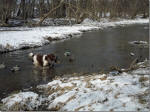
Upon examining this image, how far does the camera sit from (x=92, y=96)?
666cm

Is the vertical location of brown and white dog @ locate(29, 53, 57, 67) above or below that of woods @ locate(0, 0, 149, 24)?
below

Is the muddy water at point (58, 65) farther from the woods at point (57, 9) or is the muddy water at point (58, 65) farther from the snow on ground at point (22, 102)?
the woods at point (57, 9)

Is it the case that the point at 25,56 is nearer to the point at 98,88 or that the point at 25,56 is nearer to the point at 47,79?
the point at 47,79

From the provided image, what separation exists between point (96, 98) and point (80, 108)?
57 cm

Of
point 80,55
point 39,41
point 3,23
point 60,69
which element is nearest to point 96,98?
point 60,69

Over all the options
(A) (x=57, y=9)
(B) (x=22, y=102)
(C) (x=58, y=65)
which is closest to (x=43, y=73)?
(C) (x=58, y=65)

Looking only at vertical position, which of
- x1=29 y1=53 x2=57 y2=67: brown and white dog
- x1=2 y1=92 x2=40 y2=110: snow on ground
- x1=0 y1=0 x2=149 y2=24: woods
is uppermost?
x1=0 y1=0 x2=149 y2=24: woods

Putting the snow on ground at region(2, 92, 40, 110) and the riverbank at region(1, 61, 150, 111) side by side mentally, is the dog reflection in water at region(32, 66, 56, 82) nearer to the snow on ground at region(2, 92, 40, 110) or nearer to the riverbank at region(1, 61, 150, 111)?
the riverbank at region(1, 61, 150, 111)

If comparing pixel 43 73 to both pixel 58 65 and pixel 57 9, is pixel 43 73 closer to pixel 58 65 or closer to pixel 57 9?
pixel 58 65

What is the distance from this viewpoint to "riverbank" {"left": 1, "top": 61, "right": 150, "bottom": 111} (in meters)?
5.92

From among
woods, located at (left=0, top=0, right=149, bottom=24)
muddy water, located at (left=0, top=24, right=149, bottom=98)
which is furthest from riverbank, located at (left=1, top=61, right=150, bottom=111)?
woods, located at (left=0, top=0, right=149, bottom=24)

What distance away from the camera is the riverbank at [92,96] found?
233 inches

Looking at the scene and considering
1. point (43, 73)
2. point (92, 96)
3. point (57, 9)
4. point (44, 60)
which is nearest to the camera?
point (92, 96)

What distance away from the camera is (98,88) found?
7188 mm
